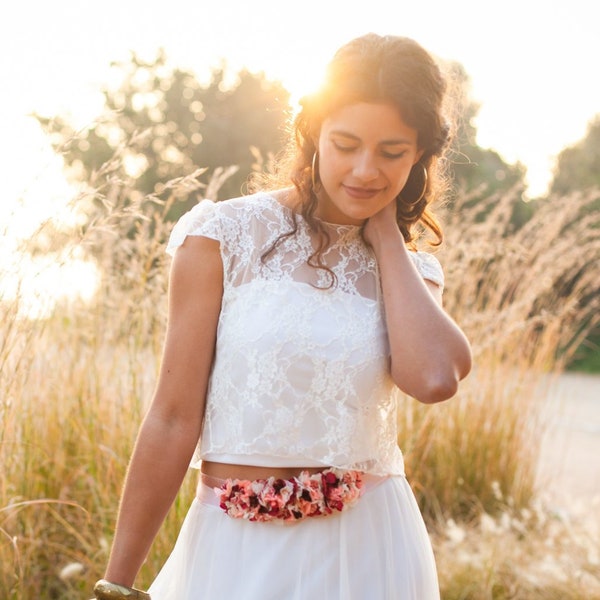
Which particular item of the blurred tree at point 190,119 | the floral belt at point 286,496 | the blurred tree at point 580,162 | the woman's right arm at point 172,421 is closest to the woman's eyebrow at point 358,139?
the woman's right arm at point 172,421

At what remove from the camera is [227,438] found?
6.04 feet

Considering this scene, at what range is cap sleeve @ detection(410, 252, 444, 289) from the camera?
7.00ft

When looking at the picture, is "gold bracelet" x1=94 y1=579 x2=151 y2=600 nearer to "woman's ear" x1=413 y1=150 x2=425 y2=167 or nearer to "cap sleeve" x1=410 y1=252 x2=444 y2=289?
"cap sleeve" x1=410 y1=252 x2=444 y2=289

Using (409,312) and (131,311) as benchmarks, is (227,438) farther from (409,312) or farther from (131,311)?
(131,311)

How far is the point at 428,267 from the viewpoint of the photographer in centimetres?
216

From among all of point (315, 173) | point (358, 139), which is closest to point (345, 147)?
point (358, 139)

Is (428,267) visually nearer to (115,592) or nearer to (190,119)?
(115,592)

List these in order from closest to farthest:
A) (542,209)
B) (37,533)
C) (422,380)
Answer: (422,380)
(37,533)
(542,209)

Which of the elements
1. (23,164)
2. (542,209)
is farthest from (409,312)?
(542,209)

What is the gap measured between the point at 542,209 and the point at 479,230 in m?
0.71

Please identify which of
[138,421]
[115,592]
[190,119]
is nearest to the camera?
[115,592]

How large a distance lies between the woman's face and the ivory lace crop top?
0.55 feet

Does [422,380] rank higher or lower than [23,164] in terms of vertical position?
lower

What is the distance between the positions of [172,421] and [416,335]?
543mm
